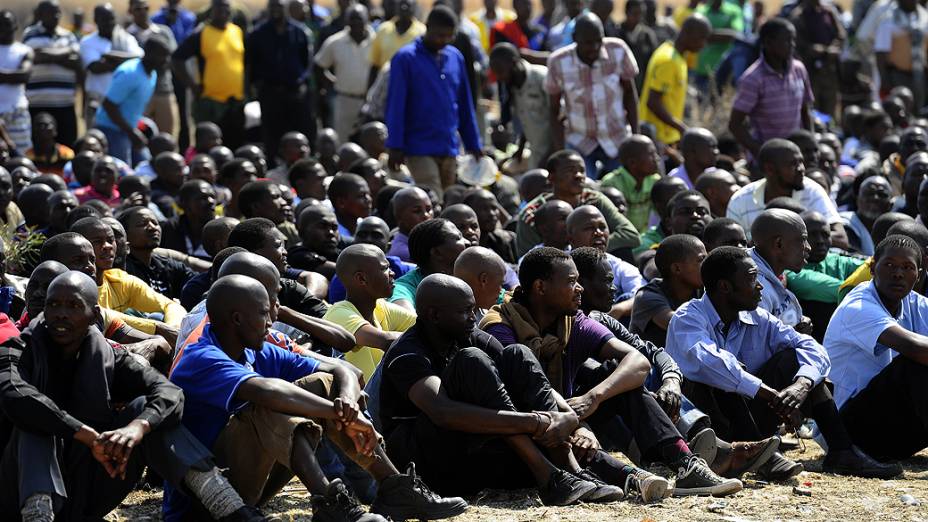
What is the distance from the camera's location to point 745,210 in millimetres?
10195

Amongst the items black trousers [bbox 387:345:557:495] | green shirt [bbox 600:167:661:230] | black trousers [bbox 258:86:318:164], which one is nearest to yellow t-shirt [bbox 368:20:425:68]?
black trousers [bbox 258:86:318:164]

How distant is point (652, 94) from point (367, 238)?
5.93 m

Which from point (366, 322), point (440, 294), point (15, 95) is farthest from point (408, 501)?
point (15, 95)

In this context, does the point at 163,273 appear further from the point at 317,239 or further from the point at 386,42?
the point at 386,42

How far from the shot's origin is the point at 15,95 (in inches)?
550

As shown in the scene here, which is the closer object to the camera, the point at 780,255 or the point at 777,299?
the point at 777,299

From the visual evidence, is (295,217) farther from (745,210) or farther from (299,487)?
(299,487)

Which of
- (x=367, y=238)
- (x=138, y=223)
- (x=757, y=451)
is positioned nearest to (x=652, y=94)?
(x=367, y=238)

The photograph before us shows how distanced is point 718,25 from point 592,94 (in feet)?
23.3

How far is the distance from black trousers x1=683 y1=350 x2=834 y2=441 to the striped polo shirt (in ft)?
31.4

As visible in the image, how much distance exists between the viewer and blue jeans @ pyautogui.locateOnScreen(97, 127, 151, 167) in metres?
14.8

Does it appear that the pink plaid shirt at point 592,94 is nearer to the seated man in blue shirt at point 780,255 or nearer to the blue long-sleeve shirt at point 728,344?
the seated man in blue shirt at point 780,255

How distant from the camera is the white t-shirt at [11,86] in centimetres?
1391

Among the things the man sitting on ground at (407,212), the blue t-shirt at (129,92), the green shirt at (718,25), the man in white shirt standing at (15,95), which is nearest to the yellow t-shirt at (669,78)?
the green shirt at (718,25)
